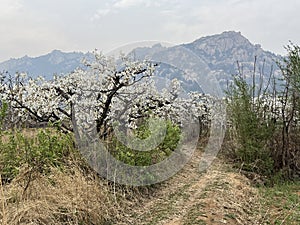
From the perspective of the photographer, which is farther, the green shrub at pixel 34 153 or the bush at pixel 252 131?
the bush at pixel 252 131

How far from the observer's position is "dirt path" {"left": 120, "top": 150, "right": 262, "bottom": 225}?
185 inches

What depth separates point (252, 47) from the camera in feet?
354

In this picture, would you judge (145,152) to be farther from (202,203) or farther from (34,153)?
(34,153)

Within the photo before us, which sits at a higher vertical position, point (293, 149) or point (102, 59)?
point (102, 59)

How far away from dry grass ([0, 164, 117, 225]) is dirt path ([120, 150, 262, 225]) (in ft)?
1.60

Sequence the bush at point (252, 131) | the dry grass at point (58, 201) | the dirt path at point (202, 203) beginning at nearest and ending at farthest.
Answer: the dry grass at point (58, 201) → the dirt path at point (202, 203) → the bush at point (252, 131)

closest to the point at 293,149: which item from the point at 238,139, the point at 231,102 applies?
the point at 238,139

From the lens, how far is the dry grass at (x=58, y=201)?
404 centimetres

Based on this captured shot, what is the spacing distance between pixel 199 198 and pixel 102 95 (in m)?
3.45

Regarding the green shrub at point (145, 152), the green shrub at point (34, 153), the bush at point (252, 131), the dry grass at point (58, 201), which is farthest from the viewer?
the bush at point (252, 131)

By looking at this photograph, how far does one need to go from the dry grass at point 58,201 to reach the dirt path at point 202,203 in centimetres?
49

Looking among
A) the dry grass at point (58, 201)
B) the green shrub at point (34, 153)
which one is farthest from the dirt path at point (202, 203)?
the green shrub at point (34, 153)

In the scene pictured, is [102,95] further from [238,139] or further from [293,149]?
[293,149]

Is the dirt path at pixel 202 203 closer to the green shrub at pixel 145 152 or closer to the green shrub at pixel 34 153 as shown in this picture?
the green shrub at pixel 145 152
